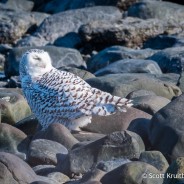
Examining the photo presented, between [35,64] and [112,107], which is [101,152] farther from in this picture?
[35,64]

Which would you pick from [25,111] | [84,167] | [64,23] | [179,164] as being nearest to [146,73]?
[25,111]

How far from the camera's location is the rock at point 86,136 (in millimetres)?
10211

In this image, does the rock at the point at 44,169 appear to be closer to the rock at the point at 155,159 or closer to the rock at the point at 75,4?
the rock at the point at 155,159

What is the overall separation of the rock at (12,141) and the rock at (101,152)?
1342 mm

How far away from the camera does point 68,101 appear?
10727 millimetres

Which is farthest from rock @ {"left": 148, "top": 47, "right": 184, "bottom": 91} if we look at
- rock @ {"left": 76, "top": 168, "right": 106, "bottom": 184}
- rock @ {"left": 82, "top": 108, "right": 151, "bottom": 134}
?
rock @ {"left": 76, "top": 168, "right": 106, "bottom": 184}

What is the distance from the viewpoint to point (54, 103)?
10797mm

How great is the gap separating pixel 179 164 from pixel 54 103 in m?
3.52

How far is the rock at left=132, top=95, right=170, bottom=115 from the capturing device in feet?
37.1

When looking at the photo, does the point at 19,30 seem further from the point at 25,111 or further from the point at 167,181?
the point at 167,181

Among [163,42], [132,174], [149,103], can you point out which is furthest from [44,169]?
[163,42]

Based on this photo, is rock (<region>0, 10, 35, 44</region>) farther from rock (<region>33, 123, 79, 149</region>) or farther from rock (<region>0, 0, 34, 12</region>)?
rock (<region>33, 123, 79, 149</region>)

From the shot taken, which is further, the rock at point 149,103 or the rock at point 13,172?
the rock at point 149,103

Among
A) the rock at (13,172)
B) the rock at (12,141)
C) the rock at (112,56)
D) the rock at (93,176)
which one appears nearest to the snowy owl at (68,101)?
the rock at (12,141)
